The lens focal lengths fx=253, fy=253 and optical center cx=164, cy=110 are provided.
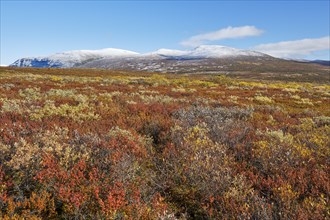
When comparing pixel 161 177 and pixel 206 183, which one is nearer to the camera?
pixel 206 183

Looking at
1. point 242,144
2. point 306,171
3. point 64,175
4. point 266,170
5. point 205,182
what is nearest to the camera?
point 64,175

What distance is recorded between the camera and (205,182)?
4.41 metres

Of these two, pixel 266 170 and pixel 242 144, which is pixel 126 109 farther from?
pixel 266 170

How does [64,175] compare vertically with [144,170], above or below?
above

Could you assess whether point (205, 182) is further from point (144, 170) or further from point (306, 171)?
point (306, 171)

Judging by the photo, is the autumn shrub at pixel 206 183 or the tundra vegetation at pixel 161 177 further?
the autumn shrub at pixel 206 183

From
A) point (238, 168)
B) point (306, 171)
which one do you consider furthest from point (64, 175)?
point (306, 171)

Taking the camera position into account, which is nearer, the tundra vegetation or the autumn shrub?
the tundra vegetation

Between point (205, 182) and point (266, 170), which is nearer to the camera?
point (205, 182)

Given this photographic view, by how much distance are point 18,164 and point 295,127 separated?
8.21 meters

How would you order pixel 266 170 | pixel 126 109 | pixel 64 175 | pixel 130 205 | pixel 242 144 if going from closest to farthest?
pixel 130 205 < pixel 64 175 < pixel 266 170 < pixel 242 144 < pixel 126 109

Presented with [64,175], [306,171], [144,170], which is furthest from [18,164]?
[306,171]

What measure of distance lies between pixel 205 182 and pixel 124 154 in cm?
169

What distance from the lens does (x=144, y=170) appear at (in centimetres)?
514
